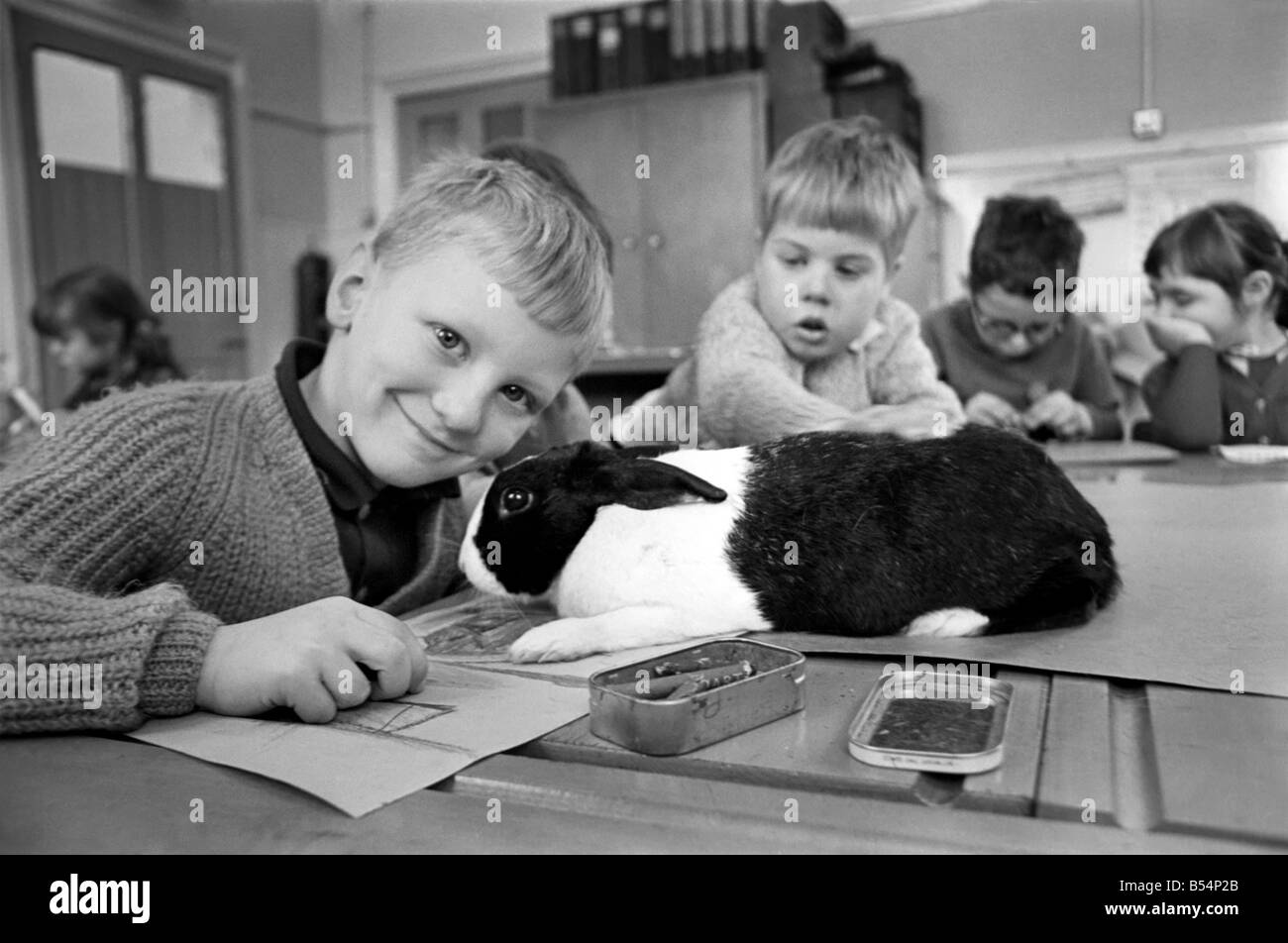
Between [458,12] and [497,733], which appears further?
[458,12]

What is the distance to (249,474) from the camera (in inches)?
34.6

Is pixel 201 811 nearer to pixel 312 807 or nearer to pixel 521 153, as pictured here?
pixel 312 807

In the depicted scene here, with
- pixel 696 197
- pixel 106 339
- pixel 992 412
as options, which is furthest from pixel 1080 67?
pixel 106 339

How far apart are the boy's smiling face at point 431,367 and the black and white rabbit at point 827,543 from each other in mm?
103

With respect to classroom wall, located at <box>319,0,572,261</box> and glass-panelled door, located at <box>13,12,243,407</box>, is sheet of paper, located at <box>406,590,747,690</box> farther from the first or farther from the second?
classroom wall, located at <box>319,0,572,261</box>

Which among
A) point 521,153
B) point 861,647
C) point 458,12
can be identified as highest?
point 458,12

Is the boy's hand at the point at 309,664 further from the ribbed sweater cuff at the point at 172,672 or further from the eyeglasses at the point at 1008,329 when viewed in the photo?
the eyeglasses at the point at 1008,329

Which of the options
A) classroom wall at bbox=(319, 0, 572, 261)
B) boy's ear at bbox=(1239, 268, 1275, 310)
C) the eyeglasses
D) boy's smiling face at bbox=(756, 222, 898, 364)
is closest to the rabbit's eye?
boy's smiling face at bbox=(756, 222, 898, 364)

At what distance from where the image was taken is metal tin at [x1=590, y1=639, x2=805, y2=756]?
53 centimetres

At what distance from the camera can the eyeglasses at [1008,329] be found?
239 cm

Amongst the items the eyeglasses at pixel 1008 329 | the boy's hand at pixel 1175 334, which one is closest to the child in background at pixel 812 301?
the eyeglasses at pixel 1008 329

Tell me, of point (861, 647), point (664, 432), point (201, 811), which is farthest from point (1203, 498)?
point (201, 811)

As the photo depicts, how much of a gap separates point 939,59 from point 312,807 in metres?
4.28

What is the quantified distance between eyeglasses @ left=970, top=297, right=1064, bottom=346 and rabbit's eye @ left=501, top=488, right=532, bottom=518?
1.82 m
